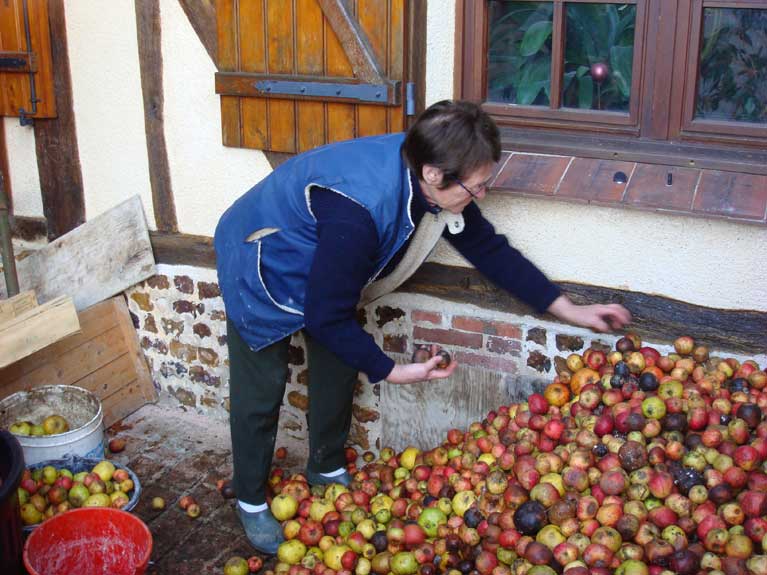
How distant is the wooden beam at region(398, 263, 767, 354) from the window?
52cm

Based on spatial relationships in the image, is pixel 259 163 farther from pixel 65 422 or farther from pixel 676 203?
pixel 676 203

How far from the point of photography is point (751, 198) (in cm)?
308

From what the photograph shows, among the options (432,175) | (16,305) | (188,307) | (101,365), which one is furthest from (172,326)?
(432,175)

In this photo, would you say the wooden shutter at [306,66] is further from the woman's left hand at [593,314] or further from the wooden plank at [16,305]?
the wooden plank at [16,305]

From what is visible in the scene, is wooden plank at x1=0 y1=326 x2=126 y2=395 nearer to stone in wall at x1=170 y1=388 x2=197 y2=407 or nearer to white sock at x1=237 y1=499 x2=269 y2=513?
stone in wall at x1=170 y1=388 x2=197 y2=407

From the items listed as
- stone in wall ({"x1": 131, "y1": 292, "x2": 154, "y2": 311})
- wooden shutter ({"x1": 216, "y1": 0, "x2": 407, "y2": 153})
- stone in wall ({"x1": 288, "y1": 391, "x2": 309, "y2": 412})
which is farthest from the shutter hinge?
→ stone in wall ({"x1": 131, "y1": 292, "x2": 154, "y2": 311})

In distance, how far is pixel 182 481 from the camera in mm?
4207

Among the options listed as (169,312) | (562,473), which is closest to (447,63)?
(562,473)

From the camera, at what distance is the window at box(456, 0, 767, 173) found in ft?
10.5

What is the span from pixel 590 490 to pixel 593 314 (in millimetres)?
696

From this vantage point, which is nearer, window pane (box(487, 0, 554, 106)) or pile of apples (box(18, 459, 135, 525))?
window pane (box(487, 0, 554, 106))

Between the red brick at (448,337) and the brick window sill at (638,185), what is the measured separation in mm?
682

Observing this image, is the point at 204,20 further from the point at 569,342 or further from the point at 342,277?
the point at 569,342

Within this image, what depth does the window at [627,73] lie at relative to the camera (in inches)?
126
